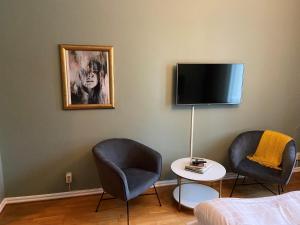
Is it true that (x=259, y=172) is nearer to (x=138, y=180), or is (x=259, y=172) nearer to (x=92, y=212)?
(x=138, y=180)

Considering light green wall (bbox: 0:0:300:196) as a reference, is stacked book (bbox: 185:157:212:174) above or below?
below

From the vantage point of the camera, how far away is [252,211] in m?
1.56

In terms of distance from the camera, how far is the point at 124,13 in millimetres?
2678

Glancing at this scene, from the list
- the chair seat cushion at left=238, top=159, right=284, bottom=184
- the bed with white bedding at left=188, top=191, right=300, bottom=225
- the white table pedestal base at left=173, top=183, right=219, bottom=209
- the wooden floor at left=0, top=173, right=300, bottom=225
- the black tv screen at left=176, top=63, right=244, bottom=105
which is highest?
the black tv screen at left=176, top=63, right=244, bottom=105

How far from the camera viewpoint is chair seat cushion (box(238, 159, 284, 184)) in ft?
8.52

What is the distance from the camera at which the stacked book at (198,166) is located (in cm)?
256

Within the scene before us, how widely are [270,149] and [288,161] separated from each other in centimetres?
39

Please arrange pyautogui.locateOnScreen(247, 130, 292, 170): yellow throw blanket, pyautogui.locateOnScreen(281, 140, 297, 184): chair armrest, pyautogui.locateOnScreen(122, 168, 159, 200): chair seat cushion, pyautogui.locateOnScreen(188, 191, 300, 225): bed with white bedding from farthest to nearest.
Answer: pyautogui.locateOnScreen(247, 130, 292, 170): yellow throw blanket, pyautogui.locateOnScreen(281, 140, 297, 184): chair armrest, pyautogui.locateOnScreen(122, 168, 159, 200): chair seat cushion, pyautogui.locateOnScreen(188, 191, 300, 225): bed with white bedding

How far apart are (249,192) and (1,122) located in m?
3.15

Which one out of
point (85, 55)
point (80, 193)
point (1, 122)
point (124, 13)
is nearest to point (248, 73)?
point (124, 13)

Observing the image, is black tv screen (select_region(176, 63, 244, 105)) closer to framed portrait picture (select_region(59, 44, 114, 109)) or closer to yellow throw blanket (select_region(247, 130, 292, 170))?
yellow throw blanket (select_region(247, 130, 292, 170))

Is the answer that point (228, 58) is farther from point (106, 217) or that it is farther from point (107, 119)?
point (106, 217)

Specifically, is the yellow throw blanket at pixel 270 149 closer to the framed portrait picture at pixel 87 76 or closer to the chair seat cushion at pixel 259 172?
the chair seat cushion at pixel 259 172

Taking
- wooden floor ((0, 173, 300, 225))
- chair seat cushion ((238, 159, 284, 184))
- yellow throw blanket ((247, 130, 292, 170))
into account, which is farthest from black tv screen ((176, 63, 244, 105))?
wooden floor ((0, 173, 300, 225))
